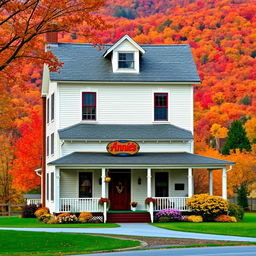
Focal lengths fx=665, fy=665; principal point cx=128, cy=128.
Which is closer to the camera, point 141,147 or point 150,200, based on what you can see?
point 150,200

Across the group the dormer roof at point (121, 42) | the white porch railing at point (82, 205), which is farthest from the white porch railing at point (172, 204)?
the dormer roof at point (121, 42)

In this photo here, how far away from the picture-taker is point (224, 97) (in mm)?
123938

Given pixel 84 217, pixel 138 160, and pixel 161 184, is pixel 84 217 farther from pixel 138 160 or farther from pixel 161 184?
pixel 161 184

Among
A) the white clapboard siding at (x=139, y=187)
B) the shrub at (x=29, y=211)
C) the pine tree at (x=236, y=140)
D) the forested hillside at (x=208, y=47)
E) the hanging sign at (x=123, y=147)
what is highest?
the forested hillside at (x=208, y=47)

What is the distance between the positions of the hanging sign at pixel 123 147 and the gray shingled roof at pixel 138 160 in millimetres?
327

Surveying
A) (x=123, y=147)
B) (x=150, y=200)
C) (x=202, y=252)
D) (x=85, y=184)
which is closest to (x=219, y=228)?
(x=150, y=200)

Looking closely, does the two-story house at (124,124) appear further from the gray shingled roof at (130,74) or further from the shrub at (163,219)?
the shrub at (163,219)

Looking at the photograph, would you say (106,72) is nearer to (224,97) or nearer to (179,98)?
(179,98)

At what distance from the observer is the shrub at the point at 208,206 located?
41.2 meters

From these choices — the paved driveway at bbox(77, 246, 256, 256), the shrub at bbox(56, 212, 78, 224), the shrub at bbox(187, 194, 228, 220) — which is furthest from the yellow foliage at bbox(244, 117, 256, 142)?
the paved driveway at bbox(77, 246, 256, 256)

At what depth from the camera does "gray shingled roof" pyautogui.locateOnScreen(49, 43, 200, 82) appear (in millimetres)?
45691

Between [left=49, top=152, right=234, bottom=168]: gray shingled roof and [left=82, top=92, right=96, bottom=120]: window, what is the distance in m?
2.96

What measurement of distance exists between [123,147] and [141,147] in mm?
2151

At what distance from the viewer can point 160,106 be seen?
46.4 metres
